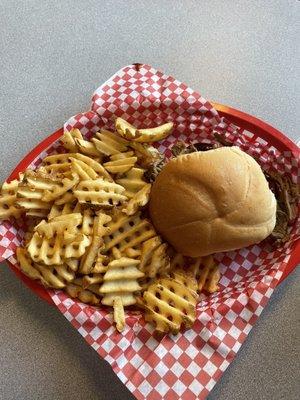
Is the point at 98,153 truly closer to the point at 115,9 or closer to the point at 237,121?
the point at 237,121

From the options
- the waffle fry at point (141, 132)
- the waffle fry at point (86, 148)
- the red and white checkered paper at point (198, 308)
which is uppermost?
the waffle fry at point (141, 132)

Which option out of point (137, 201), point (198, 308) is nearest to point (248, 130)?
point (137, 201)

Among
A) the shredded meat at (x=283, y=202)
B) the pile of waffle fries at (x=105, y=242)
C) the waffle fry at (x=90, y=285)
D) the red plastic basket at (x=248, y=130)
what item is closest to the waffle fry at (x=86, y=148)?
the pile of waffle fries at (x=105, y=242)

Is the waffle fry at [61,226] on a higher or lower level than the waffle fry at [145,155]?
lower

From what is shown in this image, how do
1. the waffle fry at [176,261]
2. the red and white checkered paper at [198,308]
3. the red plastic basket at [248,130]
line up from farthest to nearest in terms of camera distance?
the red plastic basket at [248,130] < the waffle fry at [176,261] < the red and white checkered paper at [198,308]

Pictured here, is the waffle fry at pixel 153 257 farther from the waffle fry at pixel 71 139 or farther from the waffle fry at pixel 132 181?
the waffle fry at pixel 71 139

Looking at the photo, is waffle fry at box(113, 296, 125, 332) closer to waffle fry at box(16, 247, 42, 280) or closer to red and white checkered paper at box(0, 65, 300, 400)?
red and white checkered paper at box(0, 65, 300, 400)

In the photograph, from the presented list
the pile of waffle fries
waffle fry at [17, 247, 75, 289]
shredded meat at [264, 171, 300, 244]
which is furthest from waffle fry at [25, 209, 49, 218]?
shredded meat at [264, 171, 300, 244]
